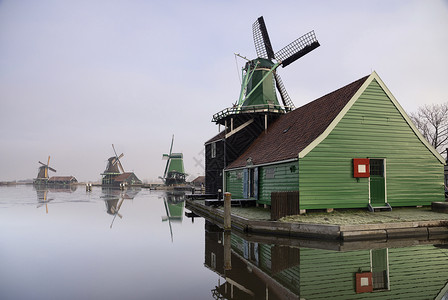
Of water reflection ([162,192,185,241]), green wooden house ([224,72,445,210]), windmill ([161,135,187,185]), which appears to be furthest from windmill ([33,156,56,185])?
green wooden house ([224,72,445,210])

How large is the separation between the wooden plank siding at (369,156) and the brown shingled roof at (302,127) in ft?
2.05

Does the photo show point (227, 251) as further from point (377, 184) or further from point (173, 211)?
point (173, 211)

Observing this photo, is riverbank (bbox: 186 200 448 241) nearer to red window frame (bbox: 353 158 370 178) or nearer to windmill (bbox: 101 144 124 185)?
red window frame (bbox: 353 158 370 178)

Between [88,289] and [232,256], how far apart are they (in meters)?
3.88

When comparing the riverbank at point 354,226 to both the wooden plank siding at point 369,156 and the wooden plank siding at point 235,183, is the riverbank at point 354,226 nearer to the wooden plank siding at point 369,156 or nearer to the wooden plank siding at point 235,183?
the wooden plank siding at point 369,156

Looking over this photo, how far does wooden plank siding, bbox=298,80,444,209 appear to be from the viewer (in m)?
13.4

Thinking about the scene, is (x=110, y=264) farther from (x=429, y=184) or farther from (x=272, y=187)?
(x=429, y=184)

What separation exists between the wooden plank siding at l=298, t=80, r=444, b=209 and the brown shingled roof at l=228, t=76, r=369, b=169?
0.62 meters

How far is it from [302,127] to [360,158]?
3.63 m

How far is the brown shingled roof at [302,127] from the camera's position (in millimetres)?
14406

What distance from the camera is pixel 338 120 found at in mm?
13922

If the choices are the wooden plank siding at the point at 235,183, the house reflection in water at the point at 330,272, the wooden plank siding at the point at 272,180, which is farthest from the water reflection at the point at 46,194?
the house reflection in water at the point at 330,272

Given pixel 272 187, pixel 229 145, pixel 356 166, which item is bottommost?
pixel 272 187

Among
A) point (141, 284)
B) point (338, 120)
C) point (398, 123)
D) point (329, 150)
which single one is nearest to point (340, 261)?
point (141, 284)
